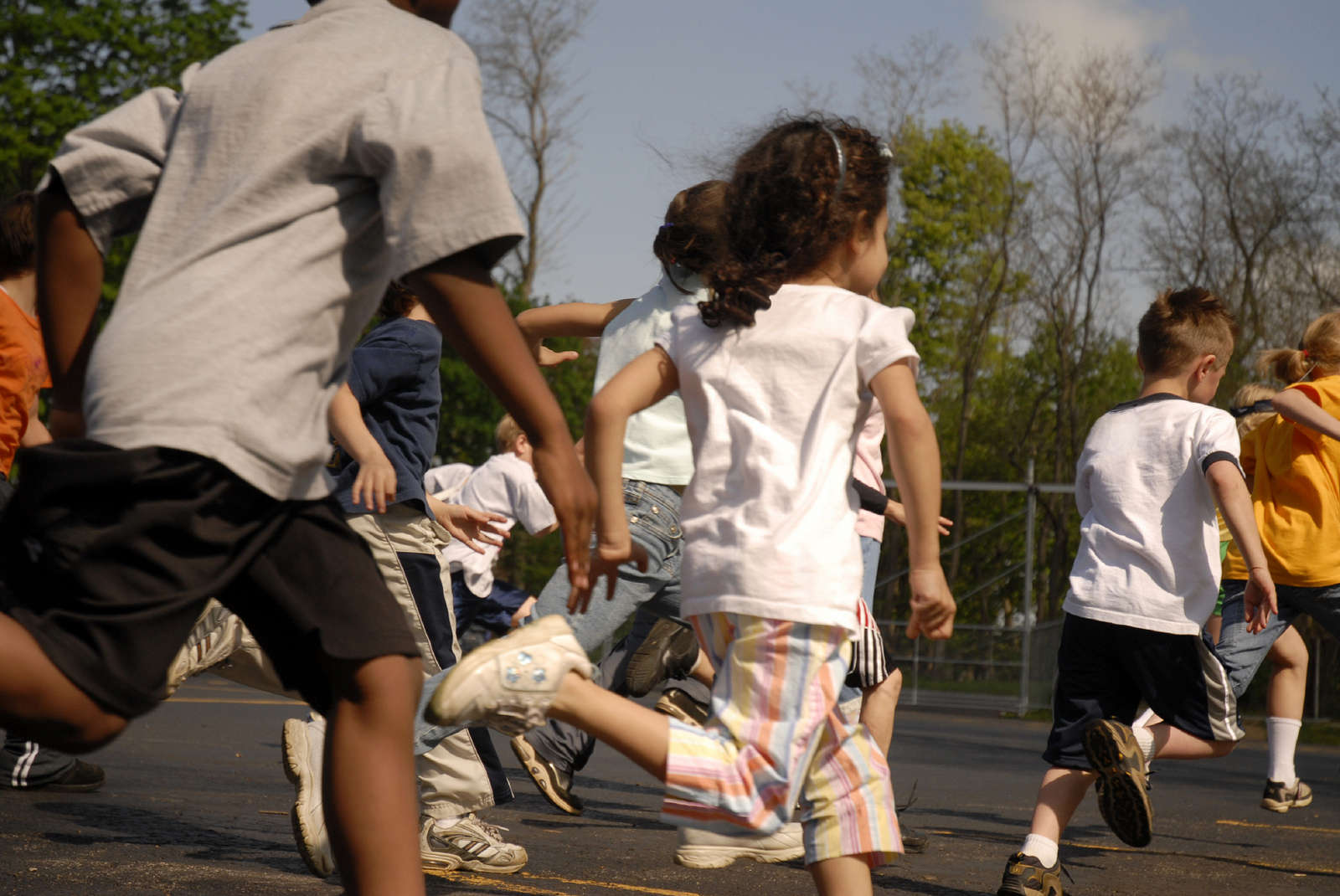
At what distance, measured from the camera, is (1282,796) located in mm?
6219

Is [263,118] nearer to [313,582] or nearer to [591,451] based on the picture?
[313,582]

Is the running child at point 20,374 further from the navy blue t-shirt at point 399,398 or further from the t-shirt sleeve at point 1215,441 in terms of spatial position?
the t-shirt sleeve at point 1215,441

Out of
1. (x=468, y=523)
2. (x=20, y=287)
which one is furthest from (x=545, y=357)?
(x=20, y=287)

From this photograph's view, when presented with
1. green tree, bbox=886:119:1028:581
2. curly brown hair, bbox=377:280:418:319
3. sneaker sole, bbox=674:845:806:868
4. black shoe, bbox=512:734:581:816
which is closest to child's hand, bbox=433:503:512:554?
curly brown hair, bbox=377:280:418:319

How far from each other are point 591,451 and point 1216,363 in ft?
9.20

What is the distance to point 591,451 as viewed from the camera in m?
3.01

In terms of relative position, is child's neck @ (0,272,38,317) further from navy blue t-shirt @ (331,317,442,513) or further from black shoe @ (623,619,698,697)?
black shoe @ (623,619,698,697)

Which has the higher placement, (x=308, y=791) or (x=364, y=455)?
(x=364, y=455)

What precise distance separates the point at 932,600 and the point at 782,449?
41 centimetres

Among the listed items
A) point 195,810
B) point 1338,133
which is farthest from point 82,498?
point 1338,133

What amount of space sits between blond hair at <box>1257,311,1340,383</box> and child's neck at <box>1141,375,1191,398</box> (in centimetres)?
175

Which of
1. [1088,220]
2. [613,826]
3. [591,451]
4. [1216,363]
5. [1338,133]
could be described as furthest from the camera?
[1088,220]

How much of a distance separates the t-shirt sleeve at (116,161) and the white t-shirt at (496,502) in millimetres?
6463

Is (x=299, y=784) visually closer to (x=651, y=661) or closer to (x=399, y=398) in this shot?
(x=399, y=398)
